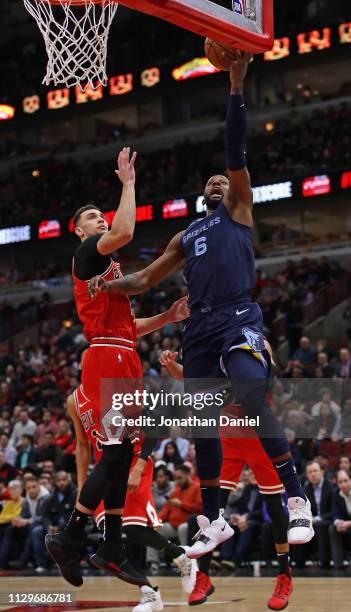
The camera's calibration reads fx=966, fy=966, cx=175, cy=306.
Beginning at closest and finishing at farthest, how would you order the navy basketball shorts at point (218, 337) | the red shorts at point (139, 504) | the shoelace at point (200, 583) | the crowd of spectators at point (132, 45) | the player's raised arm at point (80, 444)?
1. the navy basketball shorts at point (218, 337)
2. the shoelace at point (200, 583)
3. the player's raised arm at point (80, 444)
4. the red shorts at point (139, 504)
5. the crowd of spectators at point (132, 45)

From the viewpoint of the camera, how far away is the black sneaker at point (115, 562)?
698 centimetres

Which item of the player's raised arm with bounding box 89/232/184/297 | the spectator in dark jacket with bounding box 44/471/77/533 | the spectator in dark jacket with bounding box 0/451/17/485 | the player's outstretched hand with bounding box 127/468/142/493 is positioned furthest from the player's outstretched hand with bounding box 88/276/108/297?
the spectator in dark jacket with bounding box 0/451/17/485

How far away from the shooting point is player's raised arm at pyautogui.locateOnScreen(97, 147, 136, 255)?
22.8 feet

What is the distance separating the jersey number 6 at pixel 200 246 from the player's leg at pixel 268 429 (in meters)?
0.86

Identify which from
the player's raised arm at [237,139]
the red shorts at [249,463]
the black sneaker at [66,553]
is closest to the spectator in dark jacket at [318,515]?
the red shorts at [249,463]

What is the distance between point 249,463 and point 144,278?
1819mm

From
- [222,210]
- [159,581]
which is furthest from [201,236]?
[159,581]

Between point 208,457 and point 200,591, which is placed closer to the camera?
point 208,457

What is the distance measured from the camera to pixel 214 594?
8.77 meters

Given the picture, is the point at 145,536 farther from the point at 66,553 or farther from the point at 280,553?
the point at 280,553

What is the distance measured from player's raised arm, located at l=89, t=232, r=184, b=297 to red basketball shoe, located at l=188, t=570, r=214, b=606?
218cm

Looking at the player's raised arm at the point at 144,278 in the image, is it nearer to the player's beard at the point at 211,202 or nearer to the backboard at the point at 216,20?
the player's beard at the point at 211,202

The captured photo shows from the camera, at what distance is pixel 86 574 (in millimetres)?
12758

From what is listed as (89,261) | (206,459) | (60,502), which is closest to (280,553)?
(206,459)
